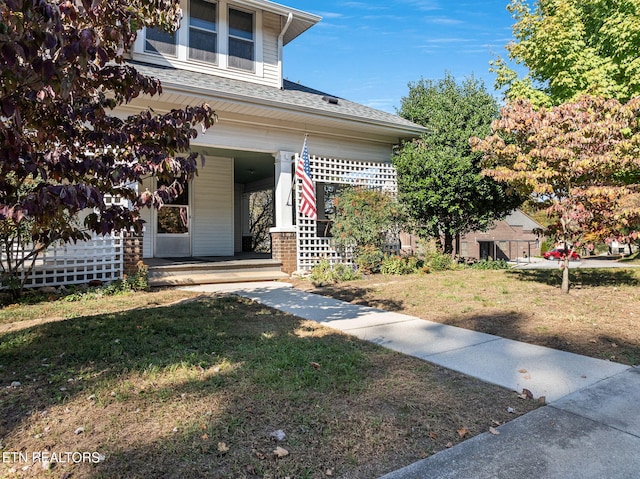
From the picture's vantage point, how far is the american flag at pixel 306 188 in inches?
383

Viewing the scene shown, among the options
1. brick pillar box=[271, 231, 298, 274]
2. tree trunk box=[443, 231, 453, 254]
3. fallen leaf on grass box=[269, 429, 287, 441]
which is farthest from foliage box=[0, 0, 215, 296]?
tree trunk box=[443, 231, 453, 254]

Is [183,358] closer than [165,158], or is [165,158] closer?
[165,158]

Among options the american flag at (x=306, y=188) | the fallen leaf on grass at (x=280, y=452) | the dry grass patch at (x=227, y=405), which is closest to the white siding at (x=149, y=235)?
the american flag at (x=306, y=188)

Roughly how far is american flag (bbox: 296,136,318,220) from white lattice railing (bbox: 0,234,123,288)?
406 centimetres

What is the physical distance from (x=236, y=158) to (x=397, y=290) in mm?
7162

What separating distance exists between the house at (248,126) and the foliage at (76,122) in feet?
15.9

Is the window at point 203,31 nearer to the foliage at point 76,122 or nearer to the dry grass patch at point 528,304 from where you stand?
the dry grass patch at point 528,304

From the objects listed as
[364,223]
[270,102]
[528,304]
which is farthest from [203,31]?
[528,304]

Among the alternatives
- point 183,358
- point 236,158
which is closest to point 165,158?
point 183,358

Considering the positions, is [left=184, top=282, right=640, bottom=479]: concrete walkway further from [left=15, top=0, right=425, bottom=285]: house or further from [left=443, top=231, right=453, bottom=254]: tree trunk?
[left=443, top=231, right=453, bottom=254]: tree trunk

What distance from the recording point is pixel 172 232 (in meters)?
11.8

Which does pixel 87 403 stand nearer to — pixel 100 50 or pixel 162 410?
pixel 162 410

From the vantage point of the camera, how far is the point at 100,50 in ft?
8.25

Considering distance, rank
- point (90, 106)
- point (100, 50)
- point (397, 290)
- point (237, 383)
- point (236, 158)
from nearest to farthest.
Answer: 1. point (100, 50)
2. point (237, 383)
3. point (90, 106)
4. point (397, 290)
5. point (236, 158)
